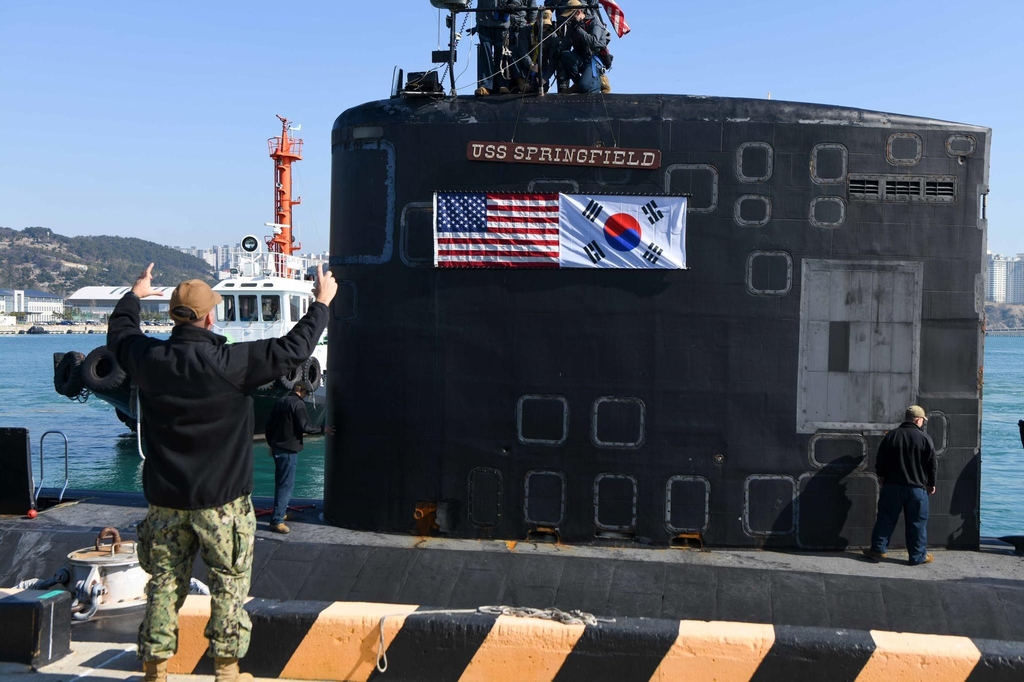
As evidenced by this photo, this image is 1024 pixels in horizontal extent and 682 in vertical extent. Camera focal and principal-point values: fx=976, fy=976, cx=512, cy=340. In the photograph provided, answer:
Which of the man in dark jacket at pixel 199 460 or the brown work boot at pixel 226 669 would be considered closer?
the man in dark jacket at pixel 199 460

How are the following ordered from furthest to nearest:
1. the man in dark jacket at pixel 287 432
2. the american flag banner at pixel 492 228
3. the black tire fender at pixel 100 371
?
1. the black tire fender at pixel 100 371
2. the man in dark jacket at pixel 287 432
3. the american flag banner at pixel 492 228

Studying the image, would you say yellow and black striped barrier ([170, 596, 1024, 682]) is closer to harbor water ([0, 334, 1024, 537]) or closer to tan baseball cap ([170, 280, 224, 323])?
tan baseball cap ([170, 280, 224, 323])

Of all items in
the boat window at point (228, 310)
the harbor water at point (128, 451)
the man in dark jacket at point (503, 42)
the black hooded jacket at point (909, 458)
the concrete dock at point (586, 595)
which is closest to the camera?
the concrete dock at point (586, 595)

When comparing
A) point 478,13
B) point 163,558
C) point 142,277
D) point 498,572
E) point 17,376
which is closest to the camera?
point 163,558

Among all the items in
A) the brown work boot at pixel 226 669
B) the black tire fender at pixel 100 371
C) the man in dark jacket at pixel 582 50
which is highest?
the man in dark jacket at pixel 582 50

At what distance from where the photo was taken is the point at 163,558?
193 inches

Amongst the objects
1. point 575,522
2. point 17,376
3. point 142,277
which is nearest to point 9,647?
point 142,277

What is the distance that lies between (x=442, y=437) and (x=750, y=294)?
112 inches

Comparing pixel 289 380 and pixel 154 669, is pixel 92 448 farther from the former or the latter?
pixel 154 669

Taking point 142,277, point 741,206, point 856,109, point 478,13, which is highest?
point 478,13

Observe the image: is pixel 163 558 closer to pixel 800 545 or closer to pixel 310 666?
pixel 310 666

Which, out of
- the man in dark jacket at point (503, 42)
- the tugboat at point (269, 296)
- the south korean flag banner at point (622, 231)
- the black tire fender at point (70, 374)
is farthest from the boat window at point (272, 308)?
the south korean flag banner at point (622, 231)

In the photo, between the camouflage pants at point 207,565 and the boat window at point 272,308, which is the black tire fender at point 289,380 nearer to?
the camouflage pants at point 207,565

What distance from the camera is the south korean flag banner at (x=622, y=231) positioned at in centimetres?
811
